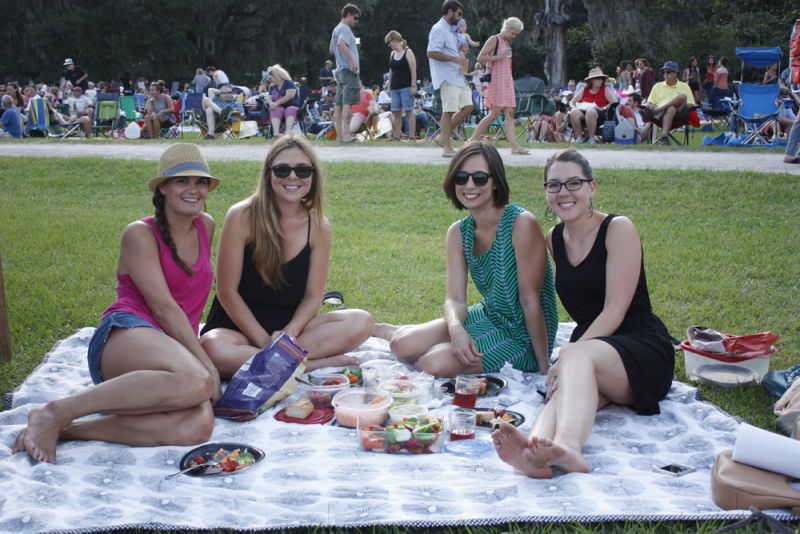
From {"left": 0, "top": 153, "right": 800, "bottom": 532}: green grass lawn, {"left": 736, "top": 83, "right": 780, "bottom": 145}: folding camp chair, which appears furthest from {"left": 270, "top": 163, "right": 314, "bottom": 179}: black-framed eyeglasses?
{"left": 736, "top": 83, "right": 780, "bottom": 145}: folding camp chair

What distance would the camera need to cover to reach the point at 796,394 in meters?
3.87

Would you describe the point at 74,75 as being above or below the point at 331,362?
above

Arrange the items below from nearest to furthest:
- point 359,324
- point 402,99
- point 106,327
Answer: point 106,327 < point 359,324 < point 402,99

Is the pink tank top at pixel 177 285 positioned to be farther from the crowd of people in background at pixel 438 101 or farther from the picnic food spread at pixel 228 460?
the crowd of people in background at pixel 438 101

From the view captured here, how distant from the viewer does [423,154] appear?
1216 centimetres

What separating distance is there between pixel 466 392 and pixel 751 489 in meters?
1.52

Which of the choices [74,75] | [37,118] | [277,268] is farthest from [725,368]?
[74,75]

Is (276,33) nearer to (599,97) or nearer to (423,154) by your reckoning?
(599,97)

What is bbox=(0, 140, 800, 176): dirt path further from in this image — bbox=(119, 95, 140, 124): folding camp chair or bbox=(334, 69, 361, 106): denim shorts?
bbox=(119, 95, 140, 124): folding camp chair

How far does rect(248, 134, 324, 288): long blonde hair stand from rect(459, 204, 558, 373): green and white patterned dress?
1.05 meters

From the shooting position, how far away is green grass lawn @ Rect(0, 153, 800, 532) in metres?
5.81

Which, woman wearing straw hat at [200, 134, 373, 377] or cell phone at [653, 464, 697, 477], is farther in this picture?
woman wearing straw hat at [200, 134, 373, 377]

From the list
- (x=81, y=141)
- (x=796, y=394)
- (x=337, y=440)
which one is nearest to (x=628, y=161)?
(x=796, y=394)

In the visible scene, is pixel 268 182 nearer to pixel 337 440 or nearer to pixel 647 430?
pixel 337 440
